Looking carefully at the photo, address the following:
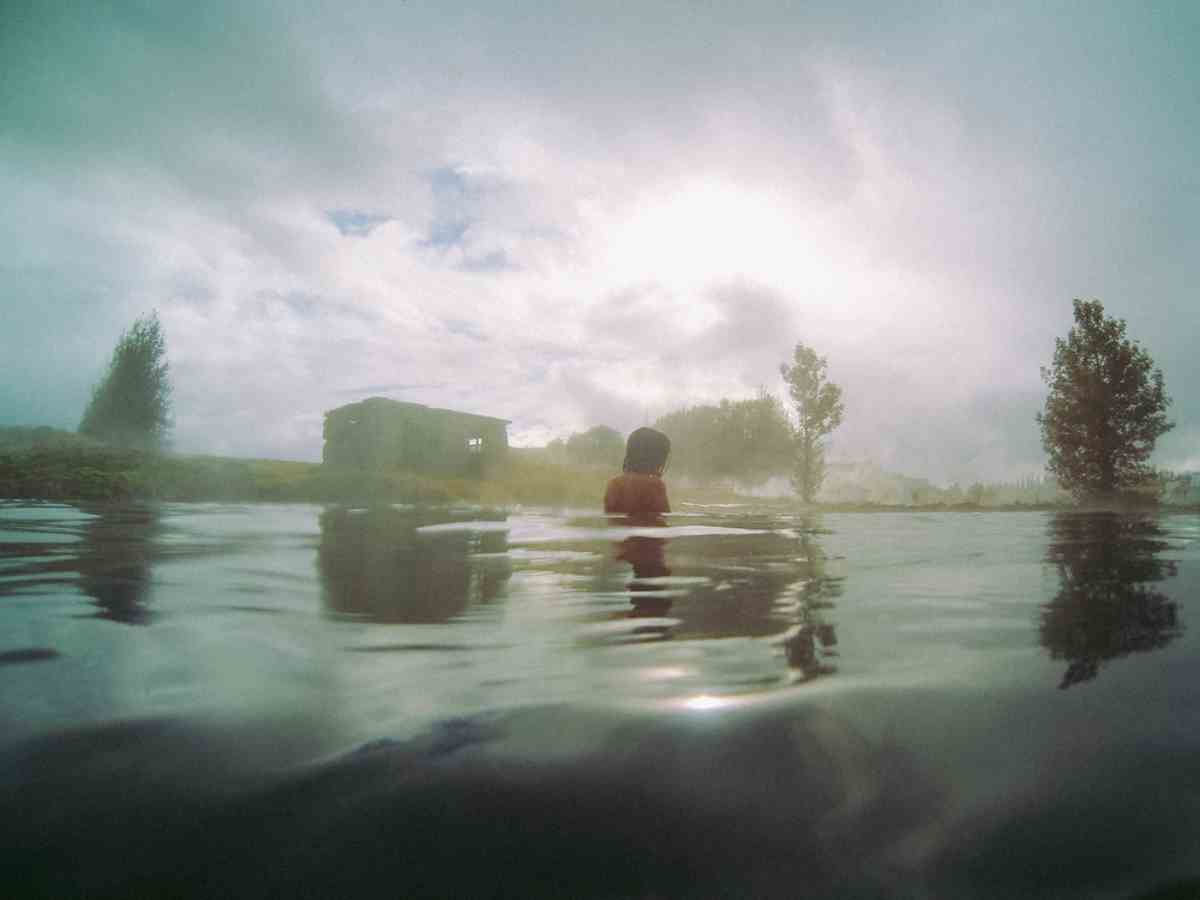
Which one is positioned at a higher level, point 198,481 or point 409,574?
point 198,481

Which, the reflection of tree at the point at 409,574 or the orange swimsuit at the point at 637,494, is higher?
the orange swimsuit at the point at 637,494

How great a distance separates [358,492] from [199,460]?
546 centimetres

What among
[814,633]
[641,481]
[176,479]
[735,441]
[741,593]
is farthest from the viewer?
[735,441]

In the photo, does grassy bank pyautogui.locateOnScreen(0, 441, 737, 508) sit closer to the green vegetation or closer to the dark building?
the green vegetation

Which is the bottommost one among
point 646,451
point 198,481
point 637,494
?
point 198,481

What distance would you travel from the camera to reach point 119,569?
380 cm

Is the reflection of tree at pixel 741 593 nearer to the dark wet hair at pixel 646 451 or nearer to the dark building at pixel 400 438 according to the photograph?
the dark wet hair at pixel 646 451

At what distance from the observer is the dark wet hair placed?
771cm

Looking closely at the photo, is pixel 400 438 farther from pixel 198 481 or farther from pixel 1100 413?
pixel 1100 413

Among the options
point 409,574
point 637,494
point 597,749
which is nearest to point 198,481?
point 637,494

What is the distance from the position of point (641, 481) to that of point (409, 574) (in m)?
4.46

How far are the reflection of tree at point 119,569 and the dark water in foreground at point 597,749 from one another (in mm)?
49

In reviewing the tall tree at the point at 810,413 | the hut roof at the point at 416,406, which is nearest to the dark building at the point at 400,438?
the hut roof at the point at 416,406

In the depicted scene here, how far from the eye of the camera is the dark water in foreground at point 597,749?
2.96ft
